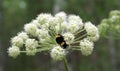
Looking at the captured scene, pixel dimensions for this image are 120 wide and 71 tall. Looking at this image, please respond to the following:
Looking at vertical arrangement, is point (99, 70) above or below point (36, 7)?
below

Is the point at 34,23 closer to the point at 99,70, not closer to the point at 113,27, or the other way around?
the point at 113,27

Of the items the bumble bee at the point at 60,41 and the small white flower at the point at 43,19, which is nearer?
the bumble bee at the point at 60,41

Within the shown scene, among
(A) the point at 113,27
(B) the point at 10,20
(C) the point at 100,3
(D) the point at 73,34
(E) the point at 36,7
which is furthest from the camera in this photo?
(B) the point at 10,20

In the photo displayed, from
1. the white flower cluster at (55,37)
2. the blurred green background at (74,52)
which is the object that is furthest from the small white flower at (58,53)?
the blurred green background at (74,52)

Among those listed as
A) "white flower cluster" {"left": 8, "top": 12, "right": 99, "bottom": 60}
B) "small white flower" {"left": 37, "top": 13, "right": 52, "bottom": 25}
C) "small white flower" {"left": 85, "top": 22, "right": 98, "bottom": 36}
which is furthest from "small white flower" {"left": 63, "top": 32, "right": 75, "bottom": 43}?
"small white flower" {"left": 37, "top": 13, "right": 52, "bottom": 25}

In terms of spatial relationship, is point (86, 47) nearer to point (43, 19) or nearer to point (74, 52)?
point (43, 19)

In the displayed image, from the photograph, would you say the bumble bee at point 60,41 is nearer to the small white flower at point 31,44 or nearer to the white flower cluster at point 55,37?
the white flower cluster at point 55,37

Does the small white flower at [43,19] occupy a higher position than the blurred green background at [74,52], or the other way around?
the blurred green background at [74,52]

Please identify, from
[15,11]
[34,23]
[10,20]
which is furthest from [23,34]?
[10,20]
